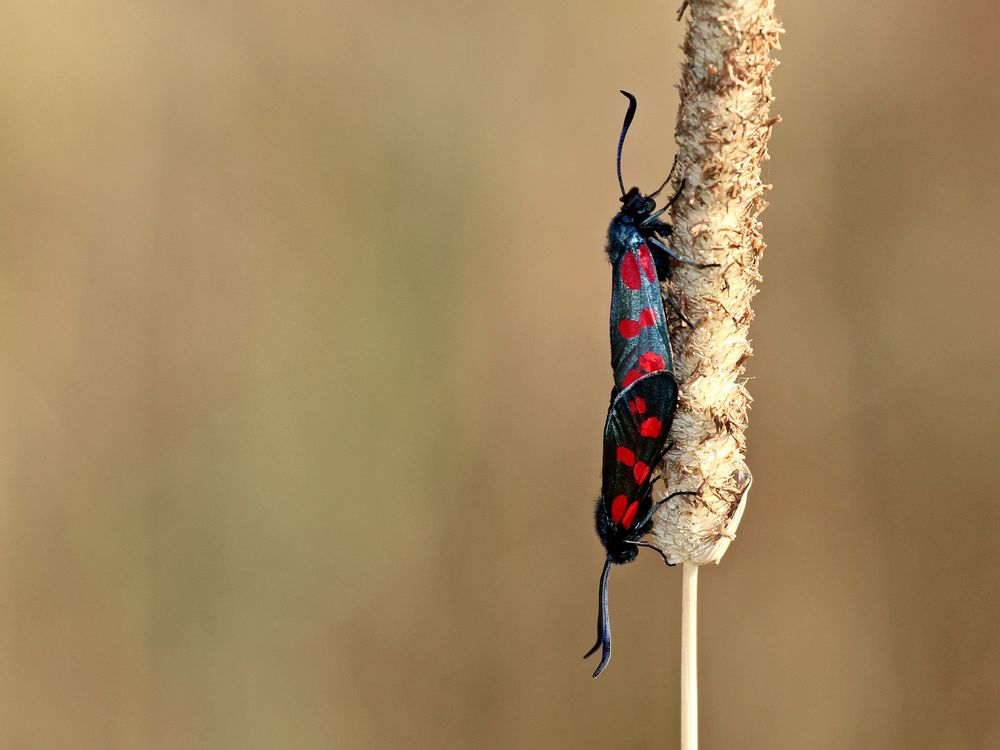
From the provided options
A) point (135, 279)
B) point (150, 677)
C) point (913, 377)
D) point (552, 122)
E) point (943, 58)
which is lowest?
point (150, 677)

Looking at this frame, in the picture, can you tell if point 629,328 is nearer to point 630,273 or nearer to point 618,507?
point 630,273

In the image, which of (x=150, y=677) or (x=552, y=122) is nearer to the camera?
(x=150, y=677)

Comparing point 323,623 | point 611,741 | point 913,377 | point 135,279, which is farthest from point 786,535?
point 135,279

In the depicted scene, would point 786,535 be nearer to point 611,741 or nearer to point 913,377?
point 913,377

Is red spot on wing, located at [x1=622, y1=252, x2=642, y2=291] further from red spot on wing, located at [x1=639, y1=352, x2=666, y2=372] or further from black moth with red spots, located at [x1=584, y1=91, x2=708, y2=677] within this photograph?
red spot on wing, located at [x1=639, y1=352, x2=666, y2=372]

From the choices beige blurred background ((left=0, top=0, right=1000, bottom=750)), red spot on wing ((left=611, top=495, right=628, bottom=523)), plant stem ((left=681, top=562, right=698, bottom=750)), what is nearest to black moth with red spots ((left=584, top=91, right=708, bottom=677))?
red spot on wing ((left=611, top=495, right=628, bottom=523))

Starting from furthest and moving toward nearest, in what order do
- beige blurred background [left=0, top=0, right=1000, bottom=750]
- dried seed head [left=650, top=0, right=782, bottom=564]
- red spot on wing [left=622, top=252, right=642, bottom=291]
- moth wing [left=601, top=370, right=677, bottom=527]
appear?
beige blurred background [left=0, top=0, right=1000, bottom=750] → red spot on wing [left=622, top=252, right=642, bottom=291] → moth wing [left=601, top=370, right=677, bottom=527] → dried seed head [left=650, top=0, right=782, bottom=564]

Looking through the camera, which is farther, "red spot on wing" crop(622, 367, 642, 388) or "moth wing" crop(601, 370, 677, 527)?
"red spot on wing" crop(622, 367, 642, 388)
